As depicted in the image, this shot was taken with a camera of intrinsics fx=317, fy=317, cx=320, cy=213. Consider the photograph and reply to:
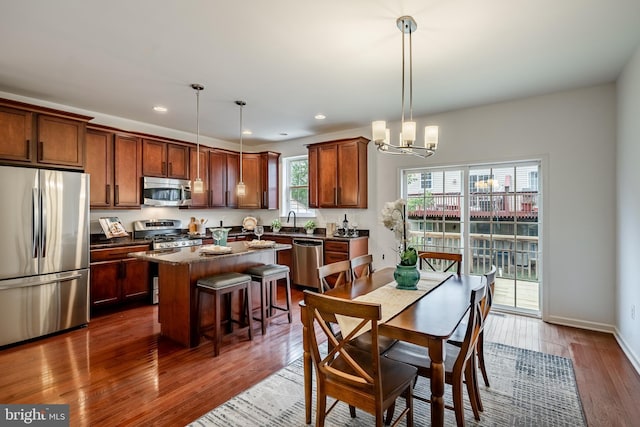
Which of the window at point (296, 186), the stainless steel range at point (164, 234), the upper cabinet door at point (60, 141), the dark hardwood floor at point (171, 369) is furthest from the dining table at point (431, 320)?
the window at point (296, 186)

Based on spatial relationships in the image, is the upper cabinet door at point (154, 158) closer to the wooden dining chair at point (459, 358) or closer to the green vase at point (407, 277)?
the green vase at point (407, 277)

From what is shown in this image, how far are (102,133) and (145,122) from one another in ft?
2.54

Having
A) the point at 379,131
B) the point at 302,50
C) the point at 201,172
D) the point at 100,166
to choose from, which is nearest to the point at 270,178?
the point at 201,172

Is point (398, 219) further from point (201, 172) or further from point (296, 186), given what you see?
point (201, 172)

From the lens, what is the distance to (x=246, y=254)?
3527mm

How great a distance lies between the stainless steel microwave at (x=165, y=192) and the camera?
4805mm

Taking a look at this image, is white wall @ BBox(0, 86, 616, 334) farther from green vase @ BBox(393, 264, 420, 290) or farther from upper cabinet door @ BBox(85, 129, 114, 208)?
green vase @ BBox(393, 264, 420, 290)

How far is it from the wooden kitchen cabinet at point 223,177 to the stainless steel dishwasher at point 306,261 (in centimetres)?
161

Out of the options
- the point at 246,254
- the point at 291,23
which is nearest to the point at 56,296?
the point at 246,254

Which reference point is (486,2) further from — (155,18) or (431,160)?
(431,160)

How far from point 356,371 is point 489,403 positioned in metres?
1.26

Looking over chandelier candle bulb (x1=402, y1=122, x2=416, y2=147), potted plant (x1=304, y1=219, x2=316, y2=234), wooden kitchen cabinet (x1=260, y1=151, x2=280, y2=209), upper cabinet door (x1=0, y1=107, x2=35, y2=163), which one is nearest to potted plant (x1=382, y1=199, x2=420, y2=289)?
chandelier candle bulb (x1=402, y1=122, x2=416, y2=147)

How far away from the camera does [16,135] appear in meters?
3.28

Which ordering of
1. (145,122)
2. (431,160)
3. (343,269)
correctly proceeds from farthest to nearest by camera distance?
(145,122) < (431,160) < (343,269)
